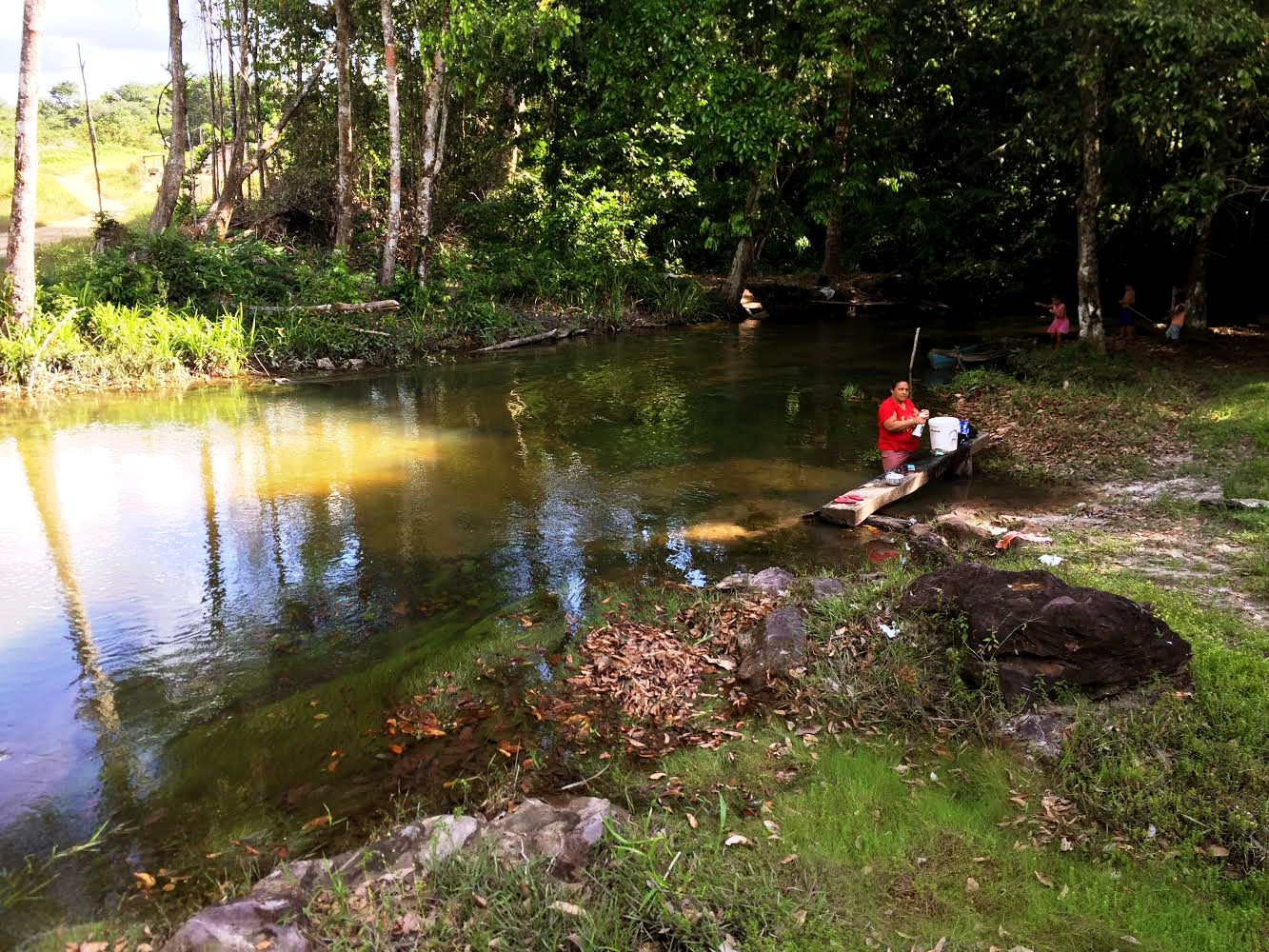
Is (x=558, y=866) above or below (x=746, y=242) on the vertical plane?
below

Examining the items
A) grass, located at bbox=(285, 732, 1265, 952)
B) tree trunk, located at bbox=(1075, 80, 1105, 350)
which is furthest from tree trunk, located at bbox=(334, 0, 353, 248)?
grass, located at bbox=(285, 732, 1265, 952)

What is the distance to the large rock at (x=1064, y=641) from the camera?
4688 mm

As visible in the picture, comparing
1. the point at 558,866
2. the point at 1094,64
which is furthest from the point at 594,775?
the point at 1094,64

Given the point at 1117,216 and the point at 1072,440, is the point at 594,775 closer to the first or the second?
the point at 1072,440

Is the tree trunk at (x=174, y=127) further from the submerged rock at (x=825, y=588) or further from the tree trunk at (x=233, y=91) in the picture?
the submerged rock at (x=825, y=588)

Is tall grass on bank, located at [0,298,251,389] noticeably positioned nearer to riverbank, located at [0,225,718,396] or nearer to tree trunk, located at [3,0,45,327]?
riverbank, located at [0,225,718,396]

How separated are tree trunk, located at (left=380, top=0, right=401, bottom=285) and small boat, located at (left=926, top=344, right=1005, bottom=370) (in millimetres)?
10884

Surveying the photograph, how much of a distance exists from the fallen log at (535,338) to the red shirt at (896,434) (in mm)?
10853

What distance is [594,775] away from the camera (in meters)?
4.80

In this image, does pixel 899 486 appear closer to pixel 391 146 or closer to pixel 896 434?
pixel 896 434

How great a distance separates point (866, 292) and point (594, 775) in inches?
937

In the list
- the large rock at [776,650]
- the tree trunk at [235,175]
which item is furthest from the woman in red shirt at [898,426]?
the tree trunk at [235,175]

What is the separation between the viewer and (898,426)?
9352mm

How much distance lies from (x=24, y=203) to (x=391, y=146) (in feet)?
20.4
